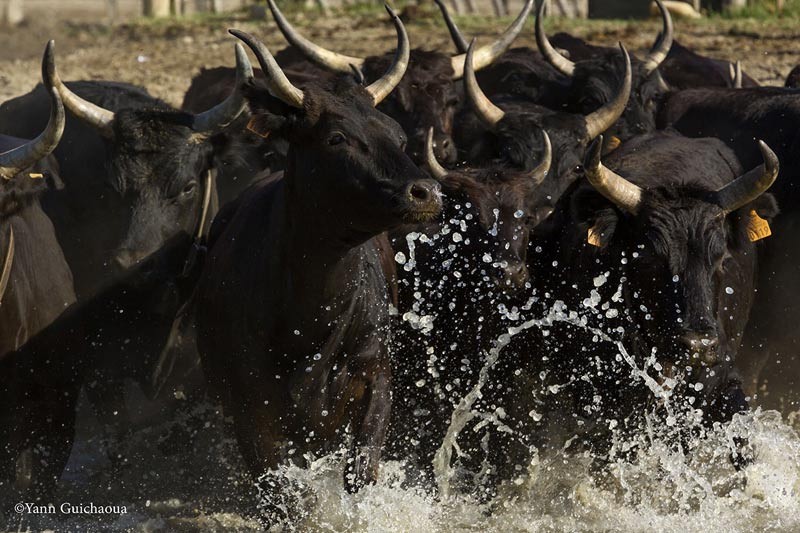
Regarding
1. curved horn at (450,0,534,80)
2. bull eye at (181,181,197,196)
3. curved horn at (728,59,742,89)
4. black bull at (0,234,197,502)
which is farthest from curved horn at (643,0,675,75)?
black bull at (0,234,197,502)

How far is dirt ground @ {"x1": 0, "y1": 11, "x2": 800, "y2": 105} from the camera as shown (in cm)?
1286

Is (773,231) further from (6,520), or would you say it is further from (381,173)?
(6,520)

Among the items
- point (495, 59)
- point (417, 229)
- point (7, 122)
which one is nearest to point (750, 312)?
point (417, 229)

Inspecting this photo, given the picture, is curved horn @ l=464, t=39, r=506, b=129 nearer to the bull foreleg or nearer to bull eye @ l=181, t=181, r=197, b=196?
bull eye @ l=181, t=181, r=197, b=196

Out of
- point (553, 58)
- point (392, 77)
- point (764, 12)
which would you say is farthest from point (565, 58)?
point (764, 12)

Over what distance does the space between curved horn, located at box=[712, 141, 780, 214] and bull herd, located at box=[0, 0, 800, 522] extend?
0.01 meters

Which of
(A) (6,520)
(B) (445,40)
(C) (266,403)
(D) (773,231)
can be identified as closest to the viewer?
(C) (266,403)

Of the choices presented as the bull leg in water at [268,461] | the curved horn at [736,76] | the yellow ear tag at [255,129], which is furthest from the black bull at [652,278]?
the curved horn at [736,76]

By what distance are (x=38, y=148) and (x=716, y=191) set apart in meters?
3.12

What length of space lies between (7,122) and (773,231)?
4.71m

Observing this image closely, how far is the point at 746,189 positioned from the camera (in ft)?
21.6

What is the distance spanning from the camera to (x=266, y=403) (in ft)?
20.5

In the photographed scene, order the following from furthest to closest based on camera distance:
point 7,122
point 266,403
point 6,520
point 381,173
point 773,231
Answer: point 7,122, point 773,231, point 6,520, point 266,403, point 381,173

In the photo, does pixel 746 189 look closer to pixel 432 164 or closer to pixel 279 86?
pixel 432 164
